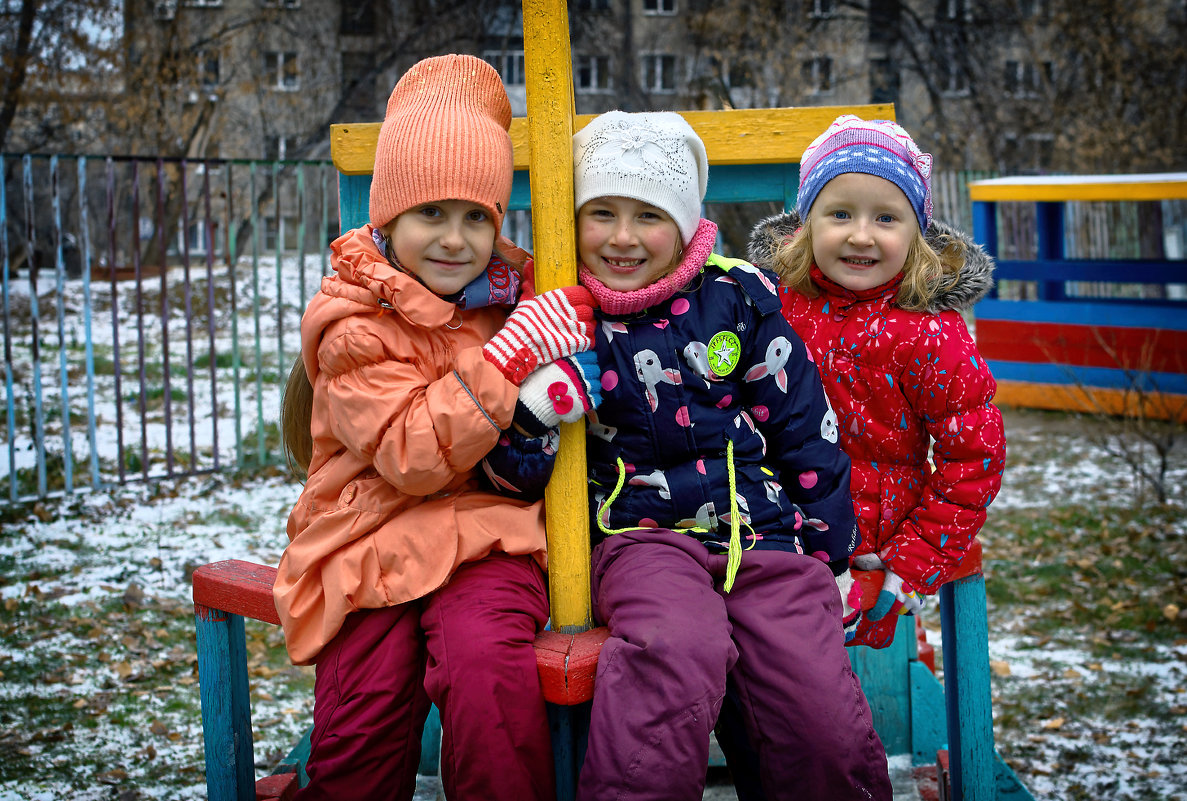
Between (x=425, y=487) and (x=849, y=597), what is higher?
(x=425, y=487)

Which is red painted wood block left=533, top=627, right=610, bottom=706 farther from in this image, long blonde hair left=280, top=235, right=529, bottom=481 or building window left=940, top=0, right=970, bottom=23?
building window left=940, top=0, right=970, bottom=23

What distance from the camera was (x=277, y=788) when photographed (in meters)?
2.50

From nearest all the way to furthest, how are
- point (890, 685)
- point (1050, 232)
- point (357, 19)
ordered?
point (890, 685)
point (1050, 232)
point (357, 19)

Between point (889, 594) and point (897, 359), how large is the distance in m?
0.52

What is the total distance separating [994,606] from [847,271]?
2.92m

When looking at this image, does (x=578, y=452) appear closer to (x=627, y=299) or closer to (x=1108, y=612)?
(x=627, y=299)

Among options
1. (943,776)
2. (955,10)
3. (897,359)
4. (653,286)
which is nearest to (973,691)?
(943,776)

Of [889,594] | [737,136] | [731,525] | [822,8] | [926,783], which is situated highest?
[822,8]

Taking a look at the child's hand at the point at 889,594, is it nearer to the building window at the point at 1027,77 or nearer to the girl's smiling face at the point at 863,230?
the girl's smiling face at the point at 863,230

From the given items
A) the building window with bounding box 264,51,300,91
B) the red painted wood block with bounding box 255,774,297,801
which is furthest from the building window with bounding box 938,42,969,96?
the red painted wood block with bounding box 255,774,297,801

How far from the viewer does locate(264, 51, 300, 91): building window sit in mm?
15984

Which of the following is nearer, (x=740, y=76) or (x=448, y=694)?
(x=448, y=694)

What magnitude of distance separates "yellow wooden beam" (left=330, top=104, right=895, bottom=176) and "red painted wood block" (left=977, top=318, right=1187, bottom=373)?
522 cm

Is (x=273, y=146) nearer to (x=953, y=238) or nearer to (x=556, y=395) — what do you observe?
(x=953, y=238)
